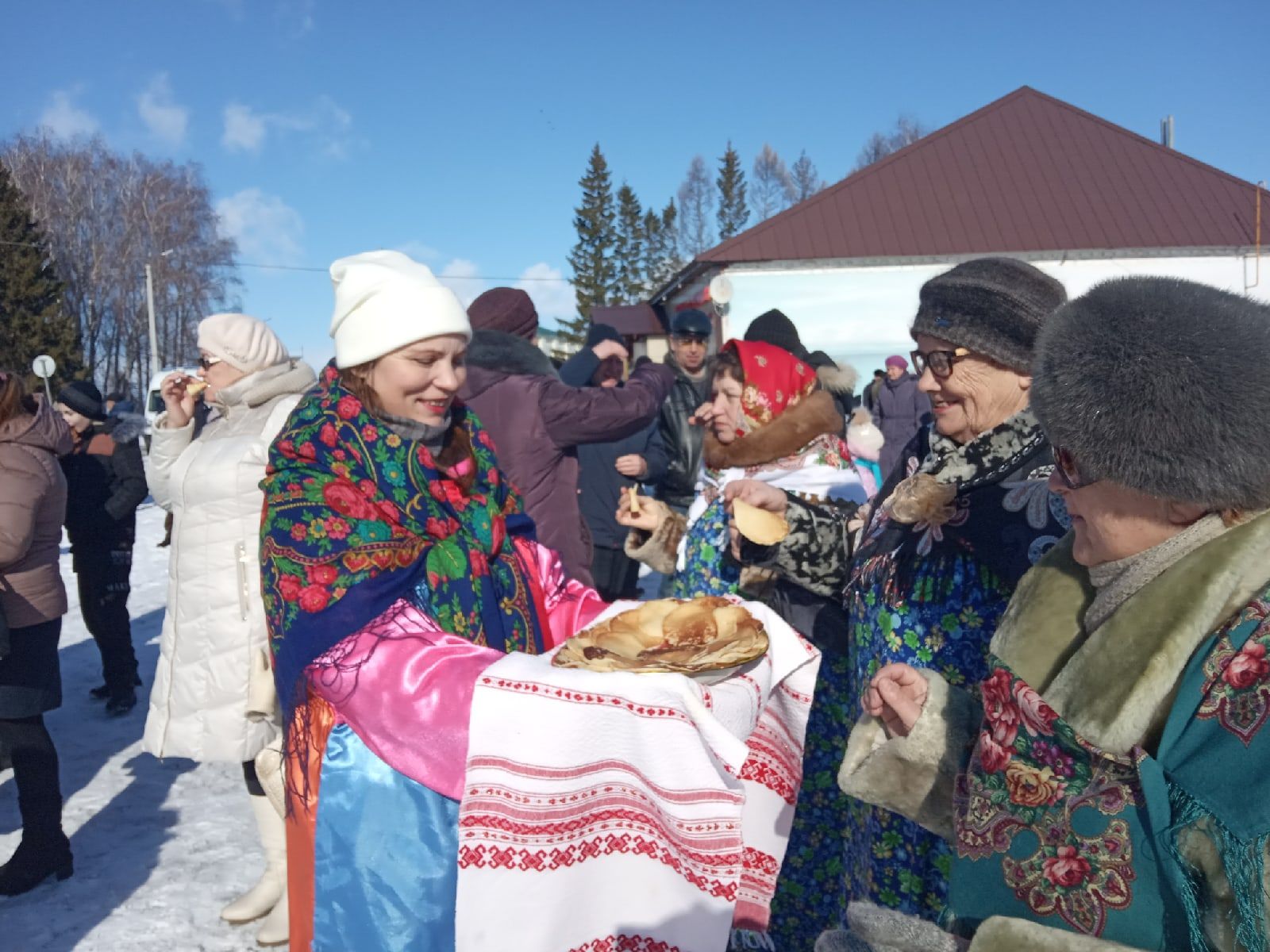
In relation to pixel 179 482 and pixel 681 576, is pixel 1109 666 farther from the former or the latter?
pixel 179 482

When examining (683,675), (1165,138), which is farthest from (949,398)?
(1165,138)

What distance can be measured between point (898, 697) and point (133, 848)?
12.5 feet

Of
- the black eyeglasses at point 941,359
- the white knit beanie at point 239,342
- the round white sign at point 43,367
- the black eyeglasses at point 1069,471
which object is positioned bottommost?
the black eyeglasses at point 1069,471

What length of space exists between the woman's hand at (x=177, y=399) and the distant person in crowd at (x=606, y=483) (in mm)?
2130

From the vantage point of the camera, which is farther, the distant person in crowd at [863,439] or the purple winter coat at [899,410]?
the purple winter coat at [899,410]

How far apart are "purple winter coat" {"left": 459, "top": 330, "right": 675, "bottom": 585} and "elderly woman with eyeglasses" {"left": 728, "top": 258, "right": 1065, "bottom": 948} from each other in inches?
73.4

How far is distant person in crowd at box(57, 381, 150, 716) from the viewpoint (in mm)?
5379

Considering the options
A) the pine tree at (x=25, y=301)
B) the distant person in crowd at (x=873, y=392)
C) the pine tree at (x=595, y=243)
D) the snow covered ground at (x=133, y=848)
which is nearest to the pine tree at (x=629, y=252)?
the pine tree at (x=595, y=243)

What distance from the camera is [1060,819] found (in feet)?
3.90

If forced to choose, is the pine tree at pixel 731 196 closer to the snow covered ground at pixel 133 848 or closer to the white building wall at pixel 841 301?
the white building wall at pixel 841 301

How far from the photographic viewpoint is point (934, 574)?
203 centimetres

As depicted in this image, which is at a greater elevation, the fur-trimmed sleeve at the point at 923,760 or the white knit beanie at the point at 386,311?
the white knit beanie at the point at 386,311

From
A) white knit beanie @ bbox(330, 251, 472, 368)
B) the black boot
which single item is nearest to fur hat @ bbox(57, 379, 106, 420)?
the black boot

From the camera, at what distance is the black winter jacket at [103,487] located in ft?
17.6
